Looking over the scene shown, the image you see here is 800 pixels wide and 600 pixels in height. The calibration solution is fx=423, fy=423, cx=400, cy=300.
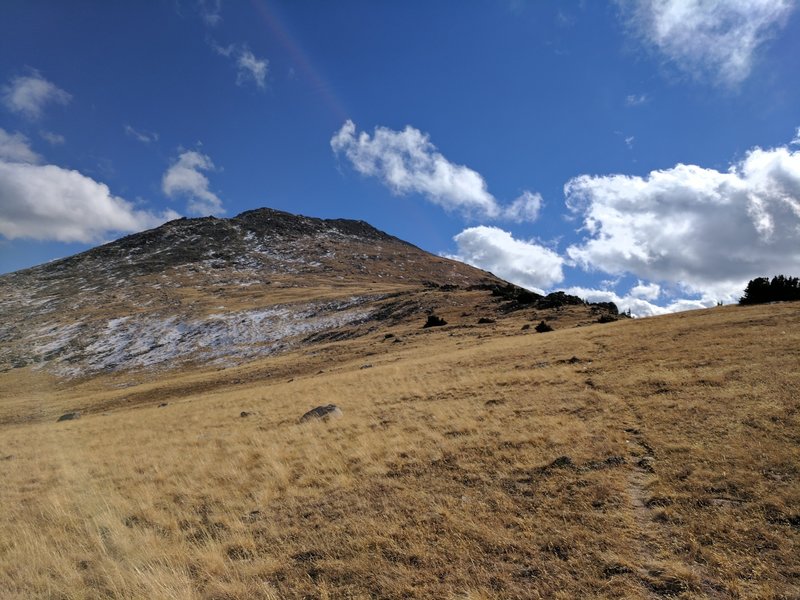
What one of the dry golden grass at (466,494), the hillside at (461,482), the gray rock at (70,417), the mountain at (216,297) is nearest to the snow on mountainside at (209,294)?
the mountain at (216,297)

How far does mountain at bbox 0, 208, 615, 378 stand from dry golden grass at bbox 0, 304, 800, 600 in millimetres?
30202

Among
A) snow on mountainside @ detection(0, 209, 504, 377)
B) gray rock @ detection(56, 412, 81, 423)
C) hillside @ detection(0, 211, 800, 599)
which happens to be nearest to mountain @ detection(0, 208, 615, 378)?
snow on mountainside @ detection(0, 209, 504, 377)

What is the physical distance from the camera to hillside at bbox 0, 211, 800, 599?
6602 mm

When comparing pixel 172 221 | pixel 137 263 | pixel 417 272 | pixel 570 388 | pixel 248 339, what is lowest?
pixel 570 388

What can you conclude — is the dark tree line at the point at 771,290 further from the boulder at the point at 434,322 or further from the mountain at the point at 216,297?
the boulder at the point at 434,322

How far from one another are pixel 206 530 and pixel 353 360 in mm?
31010

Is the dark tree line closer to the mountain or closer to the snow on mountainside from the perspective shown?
the mountain

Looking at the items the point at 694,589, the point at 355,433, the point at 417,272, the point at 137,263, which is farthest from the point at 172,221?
the point at 694,589

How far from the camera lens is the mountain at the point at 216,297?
204 feet

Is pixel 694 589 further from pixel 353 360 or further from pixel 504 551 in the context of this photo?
pixel 353 360

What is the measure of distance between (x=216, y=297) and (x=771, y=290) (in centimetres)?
9149

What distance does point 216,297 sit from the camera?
9281 cm

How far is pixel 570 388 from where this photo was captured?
17.4m

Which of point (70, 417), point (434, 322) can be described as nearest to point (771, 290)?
point (434, 322)
